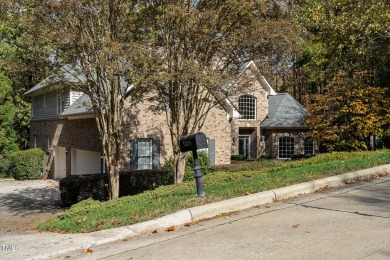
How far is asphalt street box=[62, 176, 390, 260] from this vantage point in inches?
198

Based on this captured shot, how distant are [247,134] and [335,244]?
2552 centimetres

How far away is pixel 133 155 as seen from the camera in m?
18.7

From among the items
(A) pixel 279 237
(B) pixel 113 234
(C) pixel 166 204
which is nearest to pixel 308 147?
(C) pixel 166 204

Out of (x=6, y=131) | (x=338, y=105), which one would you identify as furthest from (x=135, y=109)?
(x=6, y=131)

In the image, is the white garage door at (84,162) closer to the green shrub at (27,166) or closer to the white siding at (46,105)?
the white siding at (46,105)

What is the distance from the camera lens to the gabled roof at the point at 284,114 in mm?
29422

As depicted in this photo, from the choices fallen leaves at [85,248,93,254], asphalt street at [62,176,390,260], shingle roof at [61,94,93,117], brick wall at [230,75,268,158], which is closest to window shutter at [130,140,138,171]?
shingle roof at [61,94,93,117]

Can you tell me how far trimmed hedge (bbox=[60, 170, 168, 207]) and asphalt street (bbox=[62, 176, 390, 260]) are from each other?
30.5ft

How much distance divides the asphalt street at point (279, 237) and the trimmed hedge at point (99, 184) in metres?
9.31

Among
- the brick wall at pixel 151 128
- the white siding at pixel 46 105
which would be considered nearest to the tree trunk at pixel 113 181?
the brick wall at pixel 151 128

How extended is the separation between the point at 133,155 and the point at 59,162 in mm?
8938

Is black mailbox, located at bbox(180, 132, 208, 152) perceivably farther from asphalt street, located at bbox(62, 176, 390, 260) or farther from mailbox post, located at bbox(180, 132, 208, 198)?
asphalt street, located at bbox(62, 176, 390, 260)

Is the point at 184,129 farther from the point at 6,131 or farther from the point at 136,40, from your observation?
the point at 6,131

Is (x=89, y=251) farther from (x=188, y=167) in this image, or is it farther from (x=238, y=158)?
(x=238, y=158)
